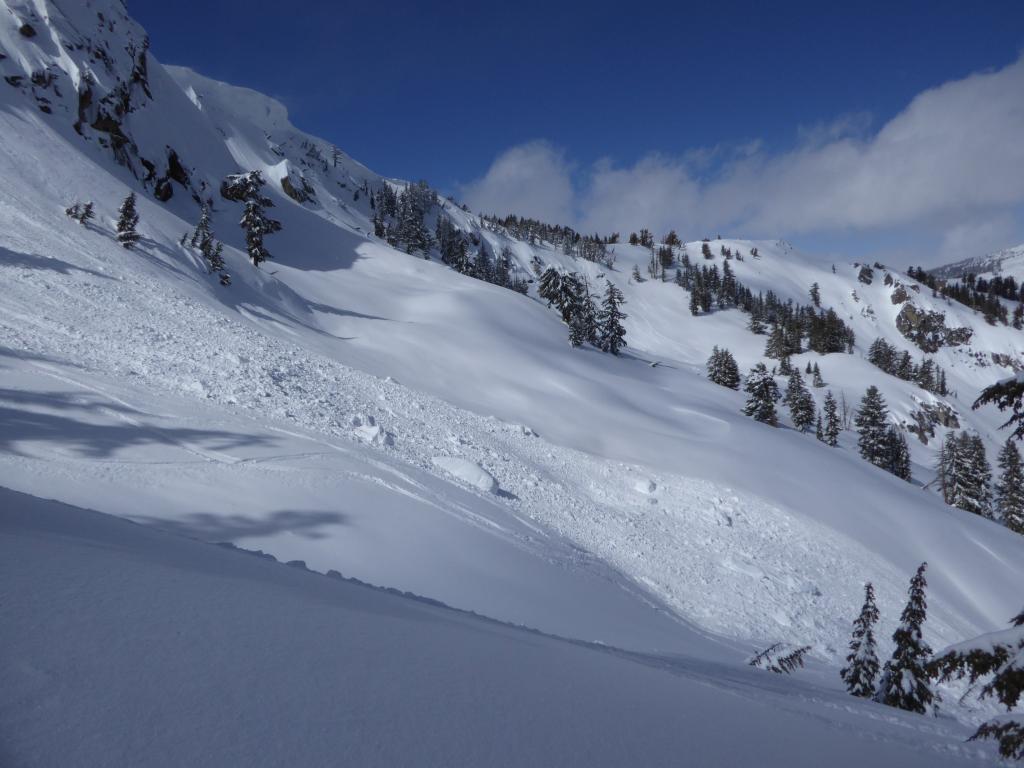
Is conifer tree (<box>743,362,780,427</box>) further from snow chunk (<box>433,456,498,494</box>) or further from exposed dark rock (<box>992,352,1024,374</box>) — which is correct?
exposed dark rock (<box>992,352,1024,374</box>)

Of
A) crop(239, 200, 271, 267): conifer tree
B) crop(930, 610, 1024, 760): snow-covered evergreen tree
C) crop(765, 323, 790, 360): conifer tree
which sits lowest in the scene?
crop(930, 610, 1024, 760): snow-covered evergreen tree

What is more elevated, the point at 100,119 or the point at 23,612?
the point at 100,119

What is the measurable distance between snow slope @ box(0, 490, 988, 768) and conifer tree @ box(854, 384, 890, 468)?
6404 cm

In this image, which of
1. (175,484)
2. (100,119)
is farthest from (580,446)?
(100,119)

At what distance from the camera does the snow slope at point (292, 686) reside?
5.90 feet

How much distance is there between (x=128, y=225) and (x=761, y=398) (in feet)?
162

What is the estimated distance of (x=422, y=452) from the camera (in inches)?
644

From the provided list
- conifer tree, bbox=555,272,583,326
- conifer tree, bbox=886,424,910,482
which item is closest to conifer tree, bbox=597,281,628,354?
conifer tree, bbox=555,272,583,326

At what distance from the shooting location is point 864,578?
19.3 metres

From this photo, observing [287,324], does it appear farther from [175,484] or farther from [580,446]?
[175,484]

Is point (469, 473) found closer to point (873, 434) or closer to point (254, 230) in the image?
point (254, 230)

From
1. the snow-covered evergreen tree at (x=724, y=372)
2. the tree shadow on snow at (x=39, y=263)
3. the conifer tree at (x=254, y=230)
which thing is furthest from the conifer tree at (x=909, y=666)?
the snow-covered evergreen tree at (x=724, y=372)

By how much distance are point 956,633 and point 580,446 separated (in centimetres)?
1519

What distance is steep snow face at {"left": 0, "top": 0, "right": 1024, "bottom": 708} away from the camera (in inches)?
363
